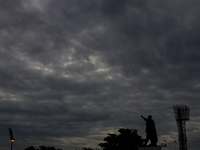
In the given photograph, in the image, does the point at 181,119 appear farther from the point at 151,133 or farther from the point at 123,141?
the point at 151,133

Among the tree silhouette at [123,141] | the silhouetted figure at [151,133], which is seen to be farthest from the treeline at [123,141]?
the silhouetted figure at [151,133]

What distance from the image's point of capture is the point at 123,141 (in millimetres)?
64375

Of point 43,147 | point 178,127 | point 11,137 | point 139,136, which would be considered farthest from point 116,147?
point 11,137

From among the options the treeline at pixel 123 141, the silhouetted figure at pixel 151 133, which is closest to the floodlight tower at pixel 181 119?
the treeline at pixel 123 141

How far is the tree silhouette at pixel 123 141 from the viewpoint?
6319 cm

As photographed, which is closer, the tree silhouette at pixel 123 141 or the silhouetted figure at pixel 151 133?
the silhouetted figure at pixel 151 133

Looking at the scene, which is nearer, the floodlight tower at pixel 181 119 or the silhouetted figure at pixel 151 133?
the silhouetted figure at pixel 151 133

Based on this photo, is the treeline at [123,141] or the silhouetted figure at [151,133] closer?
the silhouetted figure at [151,133]

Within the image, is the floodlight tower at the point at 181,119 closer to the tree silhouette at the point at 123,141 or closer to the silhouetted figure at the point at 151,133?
the tree silhouette at the point at 123,141

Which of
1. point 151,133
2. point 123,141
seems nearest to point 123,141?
point 123,141

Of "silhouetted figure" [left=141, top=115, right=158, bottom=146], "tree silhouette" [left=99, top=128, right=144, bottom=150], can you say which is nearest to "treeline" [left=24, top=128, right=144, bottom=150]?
"tree silhouette" [left=99, top=128, right=144, bottom=150]

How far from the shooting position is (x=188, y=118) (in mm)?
72125

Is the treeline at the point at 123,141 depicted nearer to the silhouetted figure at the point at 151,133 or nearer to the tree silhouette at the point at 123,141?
the tree silhouette at the point at 123,141

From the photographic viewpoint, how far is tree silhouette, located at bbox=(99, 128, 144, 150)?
63.2 metres
